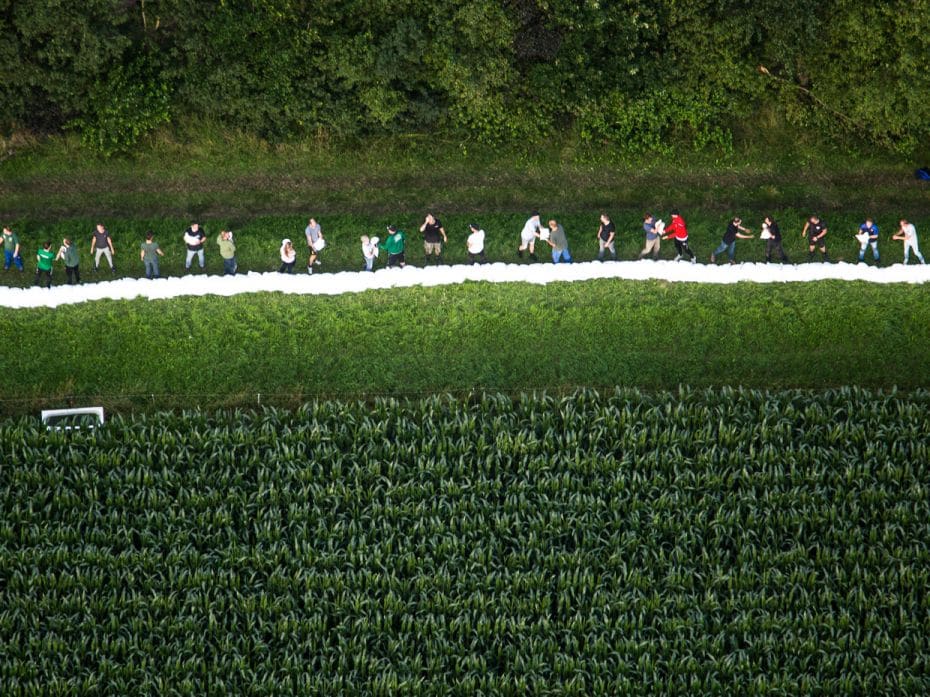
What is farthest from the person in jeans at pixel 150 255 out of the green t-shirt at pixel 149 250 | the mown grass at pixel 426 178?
the mown grass at pixel 426 178

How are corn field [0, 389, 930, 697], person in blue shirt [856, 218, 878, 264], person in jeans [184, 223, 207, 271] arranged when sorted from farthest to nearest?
person in blue shirt [856, 218, 878, 264], person in jeans [184, 223, 207, 271], corn field [0, 389, 930, 697]

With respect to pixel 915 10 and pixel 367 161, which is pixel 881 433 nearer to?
pixel 915 10

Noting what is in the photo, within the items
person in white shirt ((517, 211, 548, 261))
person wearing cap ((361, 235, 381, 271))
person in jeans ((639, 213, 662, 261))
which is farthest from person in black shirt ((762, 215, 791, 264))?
person wearing cap ((361, 235, 381, 271))

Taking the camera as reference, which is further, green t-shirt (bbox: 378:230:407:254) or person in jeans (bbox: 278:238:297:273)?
green t-shirt (bbox: 378:230:407:254)

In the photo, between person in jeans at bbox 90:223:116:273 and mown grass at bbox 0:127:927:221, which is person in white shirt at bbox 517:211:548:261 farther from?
person in jeans at bbox 90:223:116:273

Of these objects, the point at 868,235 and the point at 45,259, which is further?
the point at 868,235

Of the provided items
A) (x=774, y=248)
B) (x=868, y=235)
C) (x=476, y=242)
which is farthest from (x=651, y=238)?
(x=868, y=235)

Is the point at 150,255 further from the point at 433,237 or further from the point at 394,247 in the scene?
the point at 433,237

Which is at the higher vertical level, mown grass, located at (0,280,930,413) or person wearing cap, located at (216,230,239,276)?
person wearing cap, located at (216,230,239,276)
